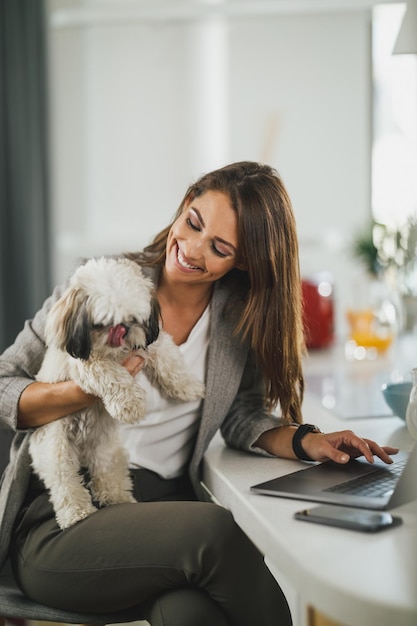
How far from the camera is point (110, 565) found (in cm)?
137

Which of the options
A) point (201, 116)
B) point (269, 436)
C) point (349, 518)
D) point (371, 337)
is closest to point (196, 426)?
point (269, 436)

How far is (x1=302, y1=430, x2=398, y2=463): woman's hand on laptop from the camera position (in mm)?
1436

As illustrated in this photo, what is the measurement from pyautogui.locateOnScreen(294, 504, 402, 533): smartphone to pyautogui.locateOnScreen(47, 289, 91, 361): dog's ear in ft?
1.61

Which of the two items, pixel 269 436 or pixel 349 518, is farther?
pixel 269 436

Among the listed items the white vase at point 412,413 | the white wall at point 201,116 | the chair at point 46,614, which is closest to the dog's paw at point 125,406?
the chair at point 46,614

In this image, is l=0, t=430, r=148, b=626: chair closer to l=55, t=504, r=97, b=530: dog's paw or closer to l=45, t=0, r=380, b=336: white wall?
l=55, t=504, r=97, b=530: dog's paw

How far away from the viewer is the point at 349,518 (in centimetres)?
112

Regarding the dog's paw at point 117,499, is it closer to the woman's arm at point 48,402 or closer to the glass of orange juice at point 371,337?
the woman's arm at point 48,402

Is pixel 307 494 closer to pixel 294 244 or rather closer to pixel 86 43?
pixel 294 244

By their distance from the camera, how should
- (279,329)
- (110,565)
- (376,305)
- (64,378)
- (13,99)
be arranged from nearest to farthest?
(110,565) → (64,378) → (279,329) → (376,305) → (13,99)

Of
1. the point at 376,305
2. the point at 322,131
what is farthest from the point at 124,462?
the point at 322,131

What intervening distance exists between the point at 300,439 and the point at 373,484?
253mm

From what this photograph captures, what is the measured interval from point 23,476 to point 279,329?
2.02 ft

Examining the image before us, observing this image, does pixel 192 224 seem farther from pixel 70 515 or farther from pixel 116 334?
pixel 70 515
